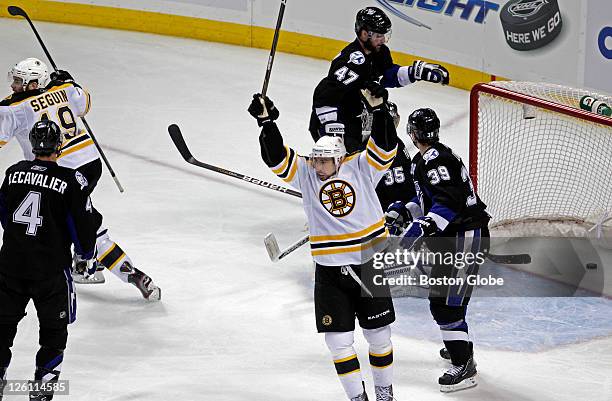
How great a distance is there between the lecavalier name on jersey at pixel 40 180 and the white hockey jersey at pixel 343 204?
2.65ft

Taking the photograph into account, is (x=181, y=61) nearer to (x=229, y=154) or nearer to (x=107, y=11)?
(x=107, y=11)

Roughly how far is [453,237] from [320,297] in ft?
2.48

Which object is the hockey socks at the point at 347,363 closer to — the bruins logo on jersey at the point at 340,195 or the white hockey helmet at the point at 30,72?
the bruins logo on jersey at the point at 340,195

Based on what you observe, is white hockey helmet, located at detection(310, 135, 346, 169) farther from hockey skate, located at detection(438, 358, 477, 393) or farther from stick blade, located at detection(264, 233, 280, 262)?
stick blade, located at detection(264, 233, 280, 262)

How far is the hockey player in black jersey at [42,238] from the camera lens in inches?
168

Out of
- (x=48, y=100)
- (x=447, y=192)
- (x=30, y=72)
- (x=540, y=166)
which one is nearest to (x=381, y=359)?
(x=447, y=192)

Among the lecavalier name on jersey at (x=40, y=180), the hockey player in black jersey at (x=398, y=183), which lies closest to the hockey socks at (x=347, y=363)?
the lecavalier name on jersey at (x=40, y=180)

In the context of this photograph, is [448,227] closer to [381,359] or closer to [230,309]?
[381,359]

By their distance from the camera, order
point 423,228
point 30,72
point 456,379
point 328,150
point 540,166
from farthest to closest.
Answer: point 540,166, point 30,72, point 456,379, point 423,228, point 328,150

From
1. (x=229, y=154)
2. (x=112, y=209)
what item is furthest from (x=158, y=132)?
(x=112, y=209)

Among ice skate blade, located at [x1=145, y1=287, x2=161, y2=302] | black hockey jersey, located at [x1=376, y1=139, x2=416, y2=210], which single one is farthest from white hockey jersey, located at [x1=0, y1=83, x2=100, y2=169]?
black hockey jersey, located at [x1=376, y1=139, x2=416, y2=210]

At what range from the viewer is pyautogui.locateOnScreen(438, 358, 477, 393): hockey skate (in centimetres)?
478

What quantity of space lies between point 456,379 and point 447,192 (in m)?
0.79

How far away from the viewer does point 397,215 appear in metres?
5.65
